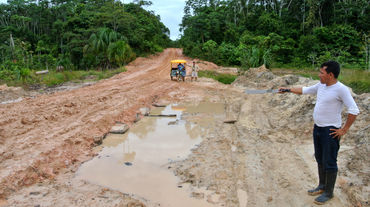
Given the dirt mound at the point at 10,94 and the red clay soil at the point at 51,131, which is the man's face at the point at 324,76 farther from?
the dirt mound at the point at 10,94

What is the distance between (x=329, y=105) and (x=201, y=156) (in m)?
2.76

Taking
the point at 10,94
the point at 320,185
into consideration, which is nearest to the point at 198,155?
the point at 320,185

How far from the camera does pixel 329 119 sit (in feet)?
11.1

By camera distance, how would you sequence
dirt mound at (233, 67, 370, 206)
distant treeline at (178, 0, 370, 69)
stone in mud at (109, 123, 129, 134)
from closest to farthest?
dirt mound at (233, 67, 370, 206), stone in mud at (109, 123, 129, 134), distant treeline at (178, 0, 370, 69)

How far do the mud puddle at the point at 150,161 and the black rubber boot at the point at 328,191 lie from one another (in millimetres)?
1408

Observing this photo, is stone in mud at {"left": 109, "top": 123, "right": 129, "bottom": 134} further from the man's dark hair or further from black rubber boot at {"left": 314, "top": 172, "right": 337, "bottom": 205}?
the man's dark hair

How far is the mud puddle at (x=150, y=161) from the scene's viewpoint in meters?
4.11

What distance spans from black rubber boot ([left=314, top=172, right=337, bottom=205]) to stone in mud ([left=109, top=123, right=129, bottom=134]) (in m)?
4.86

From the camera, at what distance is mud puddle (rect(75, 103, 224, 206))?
4109mm

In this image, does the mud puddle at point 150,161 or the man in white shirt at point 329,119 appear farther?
the mud puddle at point 150,161

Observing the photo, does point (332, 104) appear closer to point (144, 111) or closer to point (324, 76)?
point (324, 76)

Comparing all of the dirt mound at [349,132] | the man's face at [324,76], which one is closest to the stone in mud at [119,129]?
the dirt mound at [349,132]

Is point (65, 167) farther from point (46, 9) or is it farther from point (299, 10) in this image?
point (46, 9)

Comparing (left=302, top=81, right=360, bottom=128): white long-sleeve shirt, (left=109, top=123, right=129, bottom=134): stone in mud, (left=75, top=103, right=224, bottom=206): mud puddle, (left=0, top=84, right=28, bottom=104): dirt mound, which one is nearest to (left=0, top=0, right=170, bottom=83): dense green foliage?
(left=0, top=84, right=28, bottom=104): dirt mound
